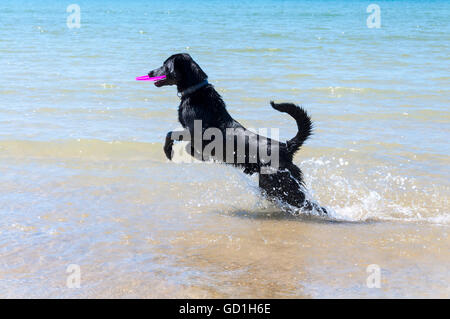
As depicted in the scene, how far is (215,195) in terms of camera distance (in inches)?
235

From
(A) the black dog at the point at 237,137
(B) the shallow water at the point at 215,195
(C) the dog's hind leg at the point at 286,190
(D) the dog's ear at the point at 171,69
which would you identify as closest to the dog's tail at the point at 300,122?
(A) the black dog at the point at 237,137

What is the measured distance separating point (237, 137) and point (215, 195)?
0.77 meters

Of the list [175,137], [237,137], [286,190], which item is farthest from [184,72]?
[286,190]

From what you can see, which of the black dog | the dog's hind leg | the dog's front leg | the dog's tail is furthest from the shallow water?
the dog's tail

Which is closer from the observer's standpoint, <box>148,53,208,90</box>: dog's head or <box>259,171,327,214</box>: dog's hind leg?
<box>259,171,327,214</box>: dog's hind leg

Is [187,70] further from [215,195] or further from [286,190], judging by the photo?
[286,190]

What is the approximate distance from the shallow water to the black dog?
28 cm

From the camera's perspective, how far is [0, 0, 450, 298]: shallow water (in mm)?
3936

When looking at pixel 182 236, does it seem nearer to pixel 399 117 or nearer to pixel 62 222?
pixel 62 222

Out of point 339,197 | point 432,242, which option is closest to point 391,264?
point 432,242

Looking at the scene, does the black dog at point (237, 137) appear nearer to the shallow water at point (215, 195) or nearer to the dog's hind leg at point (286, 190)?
the dog's hind leg at point (286, 190)

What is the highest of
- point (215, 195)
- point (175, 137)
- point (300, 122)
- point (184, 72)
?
point (184, 72)

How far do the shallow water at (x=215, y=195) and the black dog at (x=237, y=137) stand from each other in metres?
0.28

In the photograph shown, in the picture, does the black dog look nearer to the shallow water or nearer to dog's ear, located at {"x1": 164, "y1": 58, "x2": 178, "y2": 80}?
dog's ear, located at {"x1": 164, "y1": 58, "x2": 178, "y2": 80}
